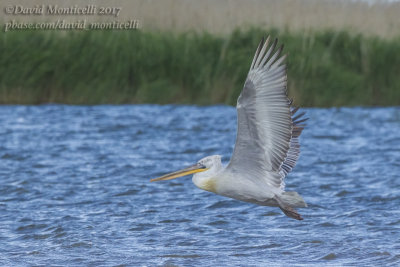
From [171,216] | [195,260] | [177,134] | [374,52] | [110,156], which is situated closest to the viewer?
[195,260]

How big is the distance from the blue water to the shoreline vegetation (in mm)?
413

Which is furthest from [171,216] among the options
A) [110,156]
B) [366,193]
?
[110,156]

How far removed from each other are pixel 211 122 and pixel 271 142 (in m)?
8.16

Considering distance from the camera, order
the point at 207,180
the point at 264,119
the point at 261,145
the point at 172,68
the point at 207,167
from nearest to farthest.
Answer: the point at 264,119 → the point at 261,145 → the point at 207,180 → the point at 207,167 → the point at 172,68

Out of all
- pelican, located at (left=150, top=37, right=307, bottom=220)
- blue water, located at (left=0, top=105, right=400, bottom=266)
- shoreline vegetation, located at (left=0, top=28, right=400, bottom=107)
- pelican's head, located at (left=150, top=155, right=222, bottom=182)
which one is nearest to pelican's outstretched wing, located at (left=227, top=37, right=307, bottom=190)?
pelican, located at (left=150, top=37, right=307, bottom=220)

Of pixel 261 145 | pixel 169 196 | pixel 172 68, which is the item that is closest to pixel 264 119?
pixel 261 145

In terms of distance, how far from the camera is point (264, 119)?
541 centimetres

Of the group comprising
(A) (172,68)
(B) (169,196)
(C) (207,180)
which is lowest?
(B) (169,196)

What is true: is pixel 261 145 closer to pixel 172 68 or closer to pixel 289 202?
pixel 289 202

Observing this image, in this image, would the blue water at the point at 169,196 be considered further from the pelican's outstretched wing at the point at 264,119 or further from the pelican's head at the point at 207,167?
the pelican's outstretched wing at the point at 264,119

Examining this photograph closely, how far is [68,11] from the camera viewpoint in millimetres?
15398

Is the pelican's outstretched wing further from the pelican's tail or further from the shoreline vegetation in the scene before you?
the shoreline vegetation

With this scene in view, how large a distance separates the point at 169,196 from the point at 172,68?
6.16 m

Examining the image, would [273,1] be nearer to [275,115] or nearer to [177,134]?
[177,134]
